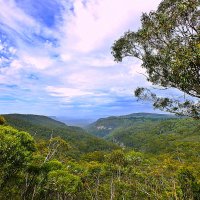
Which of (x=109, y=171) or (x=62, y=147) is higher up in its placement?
(x=62, y=147)

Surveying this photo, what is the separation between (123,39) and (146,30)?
2657 mm

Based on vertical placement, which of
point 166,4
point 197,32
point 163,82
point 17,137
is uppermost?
point 166,4

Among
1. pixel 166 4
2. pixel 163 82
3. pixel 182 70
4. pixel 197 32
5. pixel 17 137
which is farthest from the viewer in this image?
pixel 17 137

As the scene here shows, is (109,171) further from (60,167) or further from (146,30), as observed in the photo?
(146,30)

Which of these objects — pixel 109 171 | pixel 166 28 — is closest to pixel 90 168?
pixel 109 171

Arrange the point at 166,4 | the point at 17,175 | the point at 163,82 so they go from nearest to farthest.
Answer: the point at 166,4 → the point at 163,82 → the point at 17,175

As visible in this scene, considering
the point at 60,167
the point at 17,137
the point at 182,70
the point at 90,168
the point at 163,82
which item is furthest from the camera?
the point at 90,168

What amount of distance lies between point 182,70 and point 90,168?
35.5 metres

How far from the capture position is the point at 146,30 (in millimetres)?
18375

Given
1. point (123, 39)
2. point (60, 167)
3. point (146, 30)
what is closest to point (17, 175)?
point (60, 167)

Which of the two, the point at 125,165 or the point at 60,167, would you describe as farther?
the point at 125,165

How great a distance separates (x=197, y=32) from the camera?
55.4ft

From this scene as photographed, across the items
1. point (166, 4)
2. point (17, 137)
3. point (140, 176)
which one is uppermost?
point (166, 4)

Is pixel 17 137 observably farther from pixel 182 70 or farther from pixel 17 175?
pixel 182 70
